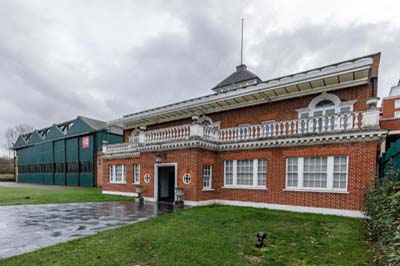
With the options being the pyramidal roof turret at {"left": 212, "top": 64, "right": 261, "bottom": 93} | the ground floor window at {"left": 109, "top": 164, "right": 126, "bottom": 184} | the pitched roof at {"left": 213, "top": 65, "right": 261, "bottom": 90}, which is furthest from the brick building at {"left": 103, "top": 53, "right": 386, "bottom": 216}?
the pitched roof at {"left": 213, "top": 65, "right": 261, "bottom": 90}

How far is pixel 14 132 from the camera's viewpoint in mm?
56906

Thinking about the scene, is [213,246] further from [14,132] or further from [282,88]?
[14,132]

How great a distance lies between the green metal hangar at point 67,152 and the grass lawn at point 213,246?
70.2ft

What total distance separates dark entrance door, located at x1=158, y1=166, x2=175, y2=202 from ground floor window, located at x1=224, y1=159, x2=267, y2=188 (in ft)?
13.1

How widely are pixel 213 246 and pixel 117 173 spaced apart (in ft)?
44.7

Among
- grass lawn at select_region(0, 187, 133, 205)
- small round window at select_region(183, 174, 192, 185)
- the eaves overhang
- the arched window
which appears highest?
the eaves overhang

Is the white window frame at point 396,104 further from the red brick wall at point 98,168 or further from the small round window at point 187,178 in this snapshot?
the red brick wall at point 98,168

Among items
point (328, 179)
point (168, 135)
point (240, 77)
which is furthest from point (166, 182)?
point (240, 77)

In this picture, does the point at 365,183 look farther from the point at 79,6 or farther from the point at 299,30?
the point at 79,6

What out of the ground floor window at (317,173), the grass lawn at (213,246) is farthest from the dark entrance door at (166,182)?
the ground floor window at (317,173)

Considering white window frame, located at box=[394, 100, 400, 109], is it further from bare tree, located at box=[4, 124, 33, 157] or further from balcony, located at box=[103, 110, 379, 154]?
bare tree, located at box=[4, 124, 33, 157]

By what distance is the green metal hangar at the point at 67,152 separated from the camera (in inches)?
1053

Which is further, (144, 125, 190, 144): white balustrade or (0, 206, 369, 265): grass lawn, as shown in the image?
(144, 125, 190, 144): white balustrade

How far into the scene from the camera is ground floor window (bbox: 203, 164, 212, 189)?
38.1 ft
